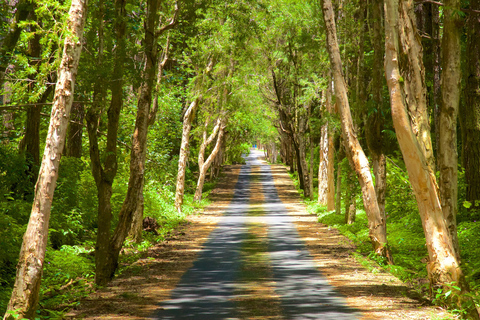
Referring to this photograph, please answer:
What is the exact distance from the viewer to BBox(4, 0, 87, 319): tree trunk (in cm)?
789

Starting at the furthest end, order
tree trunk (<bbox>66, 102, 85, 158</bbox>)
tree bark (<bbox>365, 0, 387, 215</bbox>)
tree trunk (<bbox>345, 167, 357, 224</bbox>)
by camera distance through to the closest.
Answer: tree trunk (<bbox>66, 102, 85, 158</bbox>) → tree trunk (<bbox>345, 167, 357, 224</bbox>) → tree bark (<bbox>365, 0, 387, 215</bbox>)

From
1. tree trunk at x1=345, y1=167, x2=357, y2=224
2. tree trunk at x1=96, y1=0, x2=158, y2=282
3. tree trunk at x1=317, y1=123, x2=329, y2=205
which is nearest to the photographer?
tree trunk at x1=96, y1=0, x2=158, y2=282

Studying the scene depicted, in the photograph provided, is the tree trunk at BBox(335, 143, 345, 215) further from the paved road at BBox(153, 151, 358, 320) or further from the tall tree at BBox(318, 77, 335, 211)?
the paved road at BBox(153, 151, 358, 320)

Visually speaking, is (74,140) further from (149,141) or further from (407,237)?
(407,237)

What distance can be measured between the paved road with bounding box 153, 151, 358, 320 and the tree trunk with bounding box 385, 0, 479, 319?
1.96 metres

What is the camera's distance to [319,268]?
1311 centimetres

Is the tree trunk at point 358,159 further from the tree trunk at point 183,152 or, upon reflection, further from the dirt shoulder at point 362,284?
the tree trunk at point 183,152

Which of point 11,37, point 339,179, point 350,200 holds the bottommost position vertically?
point 350,200

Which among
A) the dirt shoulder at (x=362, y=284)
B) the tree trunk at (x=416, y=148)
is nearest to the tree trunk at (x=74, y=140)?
the dirt shoulder at (x=362, y=284)

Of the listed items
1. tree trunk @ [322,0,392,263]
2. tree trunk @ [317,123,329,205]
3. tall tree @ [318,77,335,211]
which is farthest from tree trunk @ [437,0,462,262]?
tree trunk @ [317,123,329,205]

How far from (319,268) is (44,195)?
749 cm

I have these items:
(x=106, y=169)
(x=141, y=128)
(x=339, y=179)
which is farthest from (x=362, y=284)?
(x=339, y=179)

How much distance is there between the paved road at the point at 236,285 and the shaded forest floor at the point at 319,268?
0.29 meters

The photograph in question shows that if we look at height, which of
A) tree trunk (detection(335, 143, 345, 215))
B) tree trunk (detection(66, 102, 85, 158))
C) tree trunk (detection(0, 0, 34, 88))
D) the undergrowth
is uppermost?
tree trunk (detection(0, 0, 34, 88))
